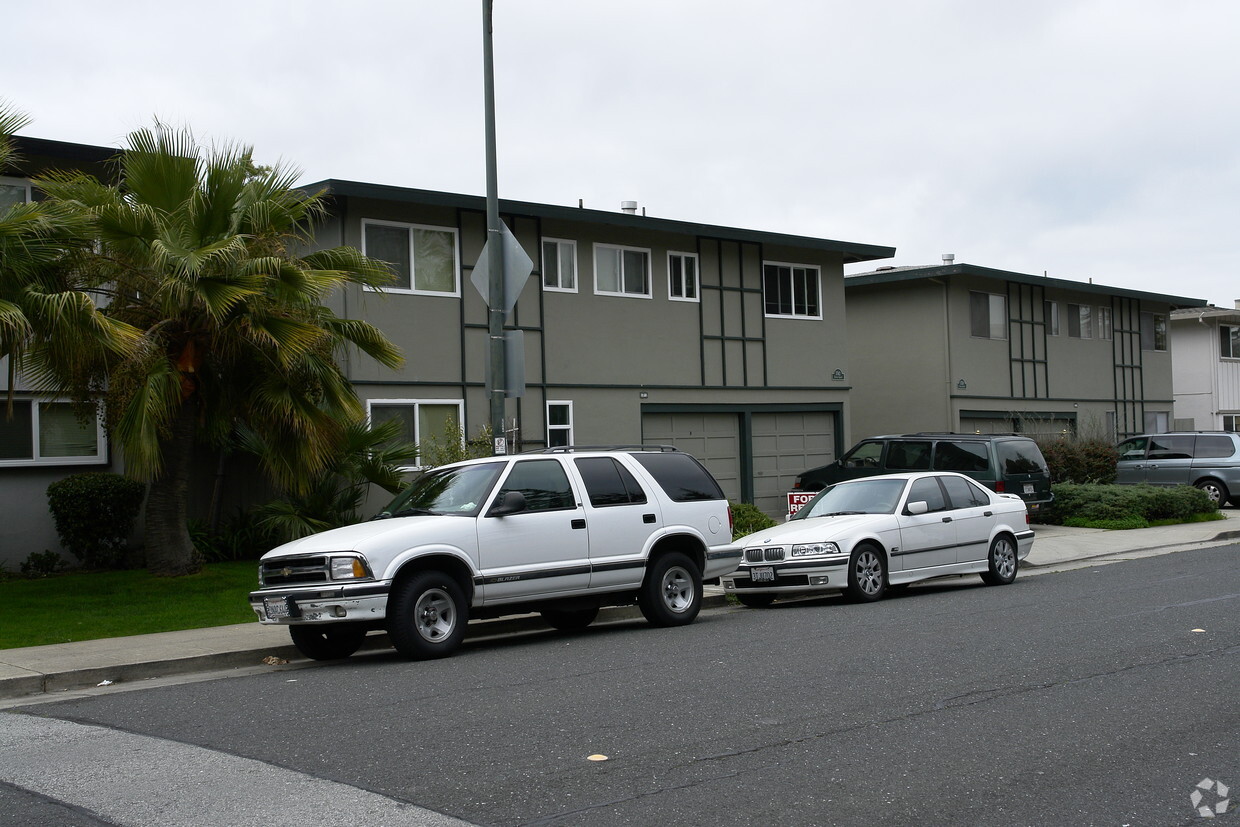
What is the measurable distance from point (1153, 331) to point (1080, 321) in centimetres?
431

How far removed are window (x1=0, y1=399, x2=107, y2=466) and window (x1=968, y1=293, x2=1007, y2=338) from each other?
813 inches

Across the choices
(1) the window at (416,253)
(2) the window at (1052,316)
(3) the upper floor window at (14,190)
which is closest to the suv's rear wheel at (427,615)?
(1) the window at (416,253)

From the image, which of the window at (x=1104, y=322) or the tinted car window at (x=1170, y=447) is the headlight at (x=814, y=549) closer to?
the tinted car window at (x=1170, y=447)

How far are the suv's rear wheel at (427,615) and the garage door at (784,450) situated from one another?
50.3 feet

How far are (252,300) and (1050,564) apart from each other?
12040 mm

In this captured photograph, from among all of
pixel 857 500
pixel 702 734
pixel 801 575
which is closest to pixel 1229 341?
pixel 857 500

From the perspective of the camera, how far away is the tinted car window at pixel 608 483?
39.5 ft

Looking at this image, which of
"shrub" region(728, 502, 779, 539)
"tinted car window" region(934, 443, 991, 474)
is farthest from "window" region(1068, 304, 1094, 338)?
"shrub" region(728, 502, 779, 539)

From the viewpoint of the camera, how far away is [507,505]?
438 inches

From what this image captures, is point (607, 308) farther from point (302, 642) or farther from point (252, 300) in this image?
point (302, 642)

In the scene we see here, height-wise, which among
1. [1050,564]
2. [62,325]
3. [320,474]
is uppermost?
[62,325]

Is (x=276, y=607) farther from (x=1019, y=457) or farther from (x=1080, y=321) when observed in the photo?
(x=1080, y=321)

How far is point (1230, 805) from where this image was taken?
5664mm

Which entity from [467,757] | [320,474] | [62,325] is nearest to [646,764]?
[467,757]
